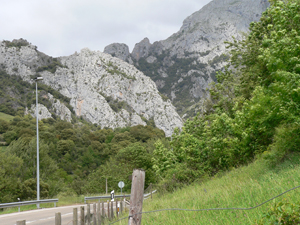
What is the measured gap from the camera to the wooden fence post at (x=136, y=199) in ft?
12.6

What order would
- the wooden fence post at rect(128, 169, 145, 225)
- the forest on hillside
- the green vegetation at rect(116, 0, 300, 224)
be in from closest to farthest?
the wooden fence post at rect(128, 169, 145, 225)
the green vegetation at rect(116, 0, 300, 224)
the forest on hillside

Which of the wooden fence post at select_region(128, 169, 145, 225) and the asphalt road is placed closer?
the wooden fence post at select_region(128, 169, 145, 225)

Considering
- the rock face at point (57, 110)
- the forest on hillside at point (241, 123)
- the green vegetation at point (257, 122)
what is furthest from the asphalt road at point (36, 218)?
the rock face at point (57, 110)

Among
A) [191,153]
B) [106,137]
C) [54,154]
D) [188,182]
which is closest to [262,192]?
[188,182]

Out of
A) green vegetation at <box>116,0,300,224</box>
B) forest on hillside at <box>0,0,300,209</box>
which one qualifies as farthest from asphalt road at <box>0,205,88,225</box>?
forest on hillside at <box>0,0,300,209</box>

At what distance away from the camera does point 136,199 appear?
13.0 feet

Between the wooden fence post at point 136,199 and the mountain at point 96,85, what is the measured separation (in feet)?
377

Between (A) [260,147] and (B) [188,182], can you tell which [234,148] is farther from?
(B) [188,182]

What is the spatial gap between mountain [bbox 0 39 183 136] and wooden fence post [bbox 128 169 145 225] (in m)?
115

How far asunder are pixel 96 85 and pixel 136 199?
13802cm

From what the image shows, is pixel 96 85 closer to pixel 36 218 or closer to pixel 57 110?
pixel 57 110

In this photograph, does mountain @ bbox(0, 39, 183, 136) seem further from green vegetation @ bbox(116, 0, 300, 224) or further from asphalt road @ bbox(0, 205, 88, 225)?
asphalt road @ bbox(0, 205, 88, 225)

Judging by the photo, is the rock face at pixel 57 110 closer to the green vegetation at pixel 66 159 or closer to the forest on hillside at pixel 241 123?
the green vegetation at pixel 66 159

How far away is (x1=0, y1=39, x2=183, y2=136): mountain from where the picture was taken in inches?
4852
